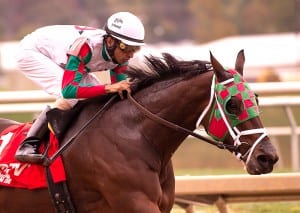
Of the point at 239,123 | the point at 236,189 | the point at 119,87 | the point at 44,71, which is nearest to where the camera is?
the point at 239,123

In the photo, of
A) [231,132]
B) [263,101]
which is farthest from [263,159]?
[263,101]

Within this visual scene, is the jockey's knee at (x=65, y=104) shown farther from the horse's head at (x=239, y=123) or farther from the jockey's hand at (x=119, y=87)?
the horse's head at (x=239, y=123)

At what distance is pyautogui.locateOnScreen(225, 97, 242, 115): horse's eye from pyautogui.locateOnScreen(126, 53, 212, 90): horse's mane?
329 millimetres

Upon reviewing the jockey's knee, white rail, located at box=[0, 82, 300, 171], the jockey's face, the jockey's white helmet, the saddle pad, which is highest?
the jockey's white helmet

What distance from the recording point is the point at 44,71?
6641 mm

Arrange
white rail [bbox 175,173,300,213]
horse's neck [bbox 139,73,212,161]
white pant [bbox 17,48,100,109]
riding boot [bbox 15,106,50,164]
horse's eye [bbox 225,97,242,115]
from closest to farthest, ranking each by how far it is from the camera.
Answer: horse's eye [bbox 225,97,242,115], horse's neck [bbox 139,73,212,161], riding boot [bbox 15,106,50,164], white pant [bbox 17,48,100,109], white rail [bbox 175,173,300,213]

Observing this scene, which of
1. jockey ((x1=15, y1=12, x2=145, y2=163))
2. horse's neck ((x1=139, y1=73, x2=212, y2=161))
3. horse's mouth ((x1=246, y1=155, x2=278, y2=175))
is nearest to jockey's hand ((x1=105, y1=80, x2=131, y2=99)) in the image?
jockey ((x1=15, y1=12, x2=145, y2=163))

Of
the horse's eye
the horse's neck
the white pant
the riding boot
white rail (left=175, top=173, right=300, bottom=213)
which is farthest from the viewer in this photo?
white rail (left=175, top=173, right=300, bottom=213)

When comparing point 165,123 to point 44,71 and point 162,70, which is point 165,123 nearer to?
point 162,70

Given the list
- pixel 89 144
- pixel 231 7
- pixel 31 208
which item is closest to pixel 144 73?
pixel 89 144

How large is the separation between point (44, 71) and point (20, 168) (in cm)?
68

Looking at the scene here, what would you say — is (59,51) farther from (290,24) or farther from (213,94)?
(290,24)

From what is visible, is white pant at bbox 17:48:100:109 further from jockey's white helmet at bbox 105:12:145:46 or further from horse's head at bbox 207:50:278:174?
horse's head at bbox 207:50:278:174

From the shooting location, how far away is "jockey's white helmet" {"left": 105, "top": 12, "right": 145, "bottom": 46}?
6156 millimetres
